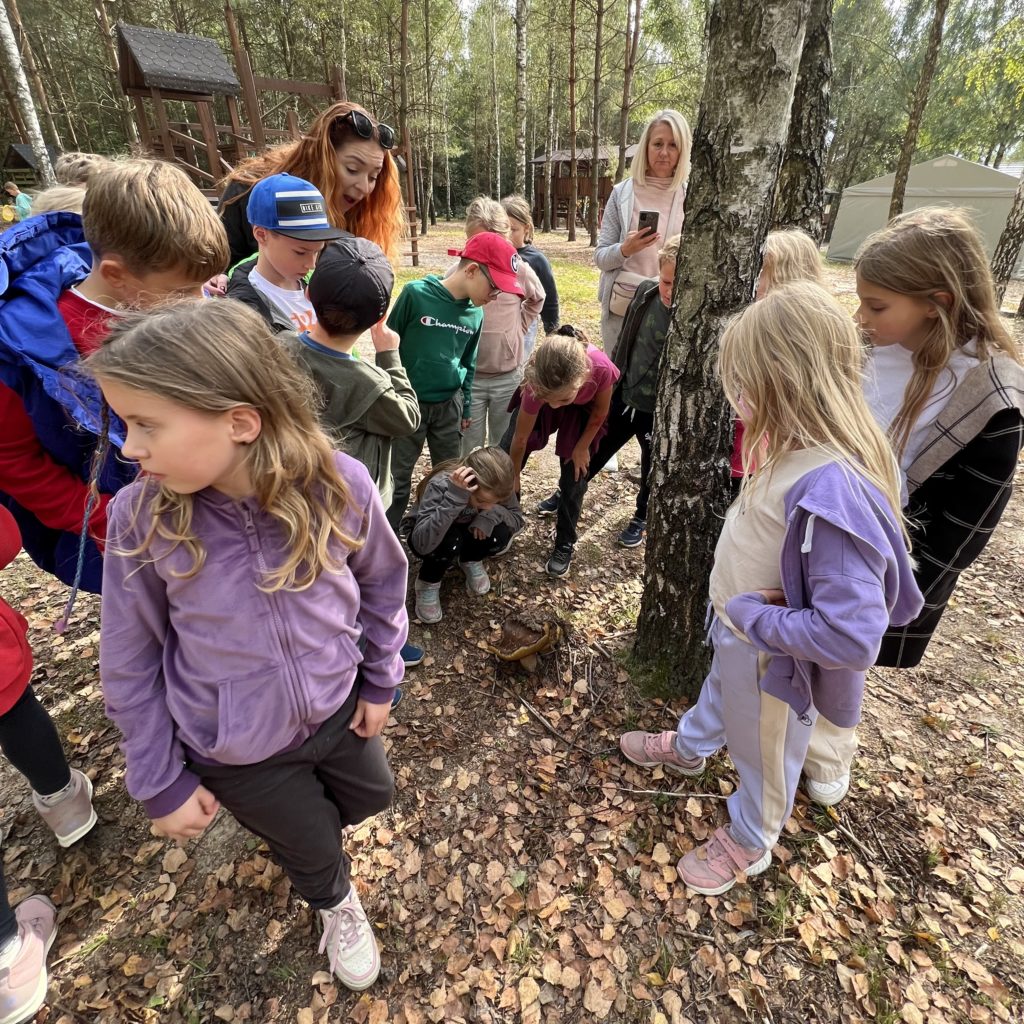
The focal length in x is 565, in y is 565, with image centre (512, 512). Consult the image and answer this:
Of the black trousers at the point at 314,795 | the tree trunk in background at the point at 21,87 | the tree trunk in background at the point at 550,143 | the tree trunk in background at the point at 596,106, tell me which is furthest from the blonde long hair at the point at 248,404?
the tree trunk in background at the point at 550,143

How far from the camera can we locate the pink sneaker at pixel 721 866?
2010 millimetres

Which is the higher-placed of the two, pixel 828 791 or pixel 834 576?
pixel 834 576

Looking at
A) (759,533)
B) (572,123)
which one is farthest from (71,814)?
(572,123)

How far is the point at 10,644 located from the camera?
1.63 m

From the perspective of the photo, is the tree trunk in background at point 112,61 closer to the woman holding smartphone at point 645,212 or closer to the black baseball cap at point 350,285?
the woman holding smartphone at point 645,212

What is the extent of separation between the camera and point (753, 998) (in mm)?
1780

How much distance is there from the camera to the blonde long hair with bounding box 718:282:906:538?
1451mm

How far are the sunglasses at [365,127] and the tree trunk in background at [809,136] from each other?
85.9 inches

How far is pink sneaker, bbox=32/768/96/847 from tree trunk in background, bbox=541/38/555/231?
26.5 m

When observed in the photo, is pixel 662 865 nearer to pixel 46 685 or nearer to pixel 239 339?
pixel 239 339

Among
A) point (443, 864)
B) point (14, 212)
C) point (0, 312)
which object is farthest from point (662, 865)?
point (14, 212)

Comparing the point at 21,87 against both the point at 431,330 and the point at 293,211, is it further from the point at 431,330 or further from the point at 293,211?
the point at 293,211

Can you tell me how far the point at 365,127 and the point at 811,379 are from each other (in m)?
2.41

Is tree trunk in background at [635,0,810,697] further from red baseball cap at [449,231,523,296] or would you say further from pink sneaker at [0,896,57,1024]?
pink sneaker at [0,896,57,1024]
